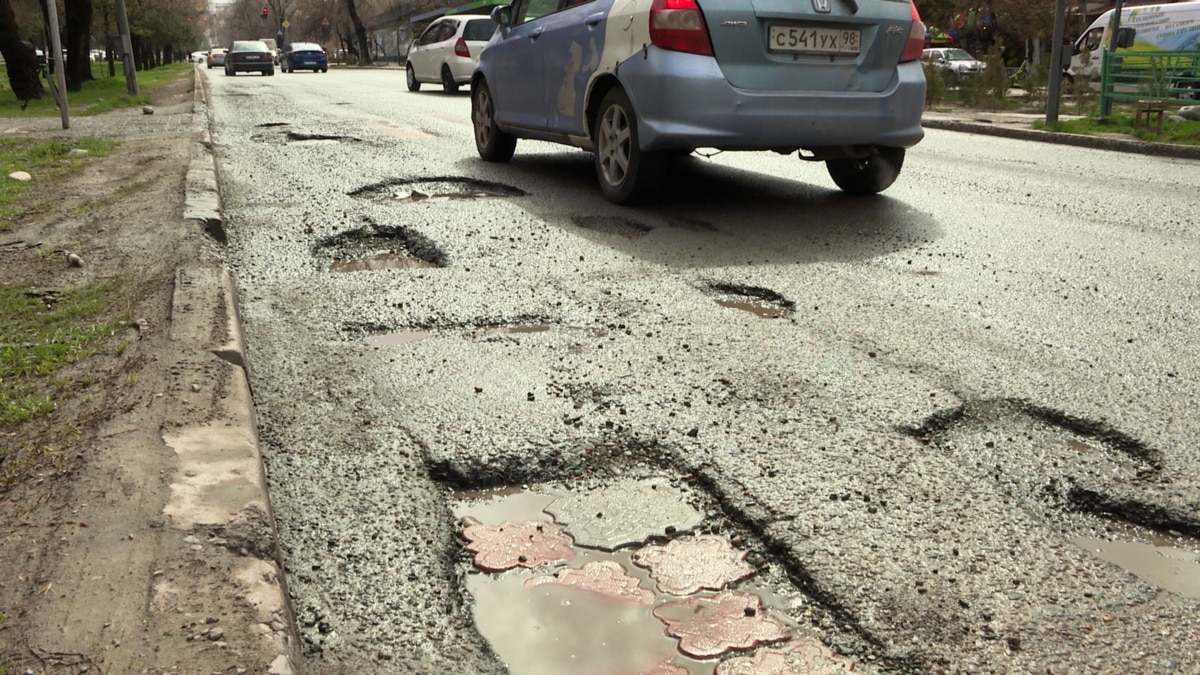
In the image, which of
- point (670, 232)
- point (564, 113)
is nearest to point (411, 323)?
point (670, 232)

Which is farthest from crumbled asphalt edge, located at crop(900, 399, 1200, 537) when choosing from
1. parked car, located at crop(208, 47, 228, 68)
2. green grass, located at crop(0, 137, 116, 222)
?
parked car, located at crop(208, 47, 228, 68)

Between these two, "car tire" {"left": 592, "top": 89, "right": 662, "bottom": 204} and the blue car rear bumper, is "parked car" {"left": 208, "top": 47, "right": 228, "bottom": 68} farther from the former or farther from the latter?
the blue car rear bumper

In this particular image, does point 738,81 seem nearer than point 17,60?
Yes

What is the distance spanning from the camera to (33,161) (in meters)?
9.68

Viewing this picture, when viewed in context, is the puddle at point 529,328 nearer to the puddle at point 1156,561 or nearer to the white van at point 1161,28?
the puddle at point 1156,561

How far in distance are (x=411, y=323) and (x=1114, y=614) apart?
9.31 feet

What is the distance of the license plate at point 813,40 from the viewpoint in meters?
6.12

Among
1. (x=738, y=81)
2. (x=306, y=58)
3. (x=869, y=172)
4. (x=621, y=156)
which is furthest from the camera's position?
(x=306, y=58)

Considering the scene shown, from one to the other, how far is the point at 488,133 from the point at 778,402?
20.7 ft

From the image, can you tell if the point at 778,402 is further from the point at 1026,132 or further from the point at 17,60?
the point at 17,60

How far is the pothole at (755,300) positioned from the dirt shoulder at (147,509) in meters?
2.01

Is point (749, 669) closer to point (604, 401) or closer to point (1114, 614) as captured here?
point (1114, 614)

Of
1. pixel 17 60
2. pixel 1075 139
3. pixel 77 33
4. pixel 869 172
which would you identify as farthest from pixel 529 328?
pixel 77 33

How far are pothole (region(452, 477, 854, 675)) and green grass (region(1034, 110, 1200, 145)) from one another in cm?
1205
